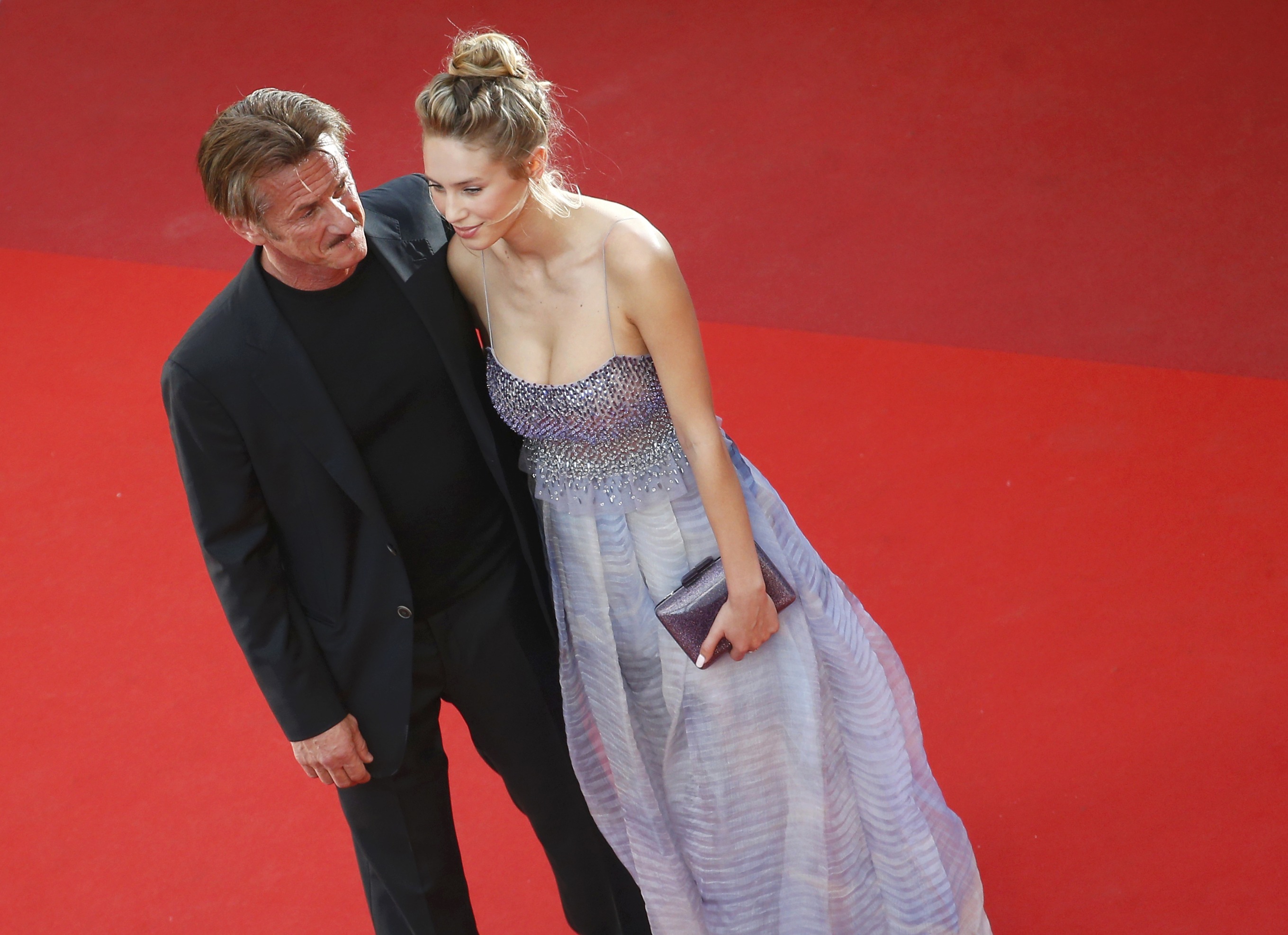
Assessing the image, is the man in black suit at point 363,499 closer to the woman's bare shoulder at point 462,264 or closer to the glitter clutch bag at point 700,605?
the woman's bare shoulder at point 462,264

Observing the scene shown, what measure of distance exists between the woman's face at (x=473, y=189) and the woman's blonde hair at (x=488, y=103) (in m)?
0.01

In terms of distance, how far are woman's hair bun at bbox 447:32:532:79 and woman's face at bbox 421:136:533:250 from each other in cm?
10

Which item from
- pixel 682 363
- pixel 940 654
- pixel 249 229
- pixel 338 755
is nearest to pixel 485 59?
pixel 249 229

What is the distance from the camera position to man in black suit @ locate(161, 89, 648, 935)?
6.33 feet

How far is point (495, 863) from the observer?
284 centimetres

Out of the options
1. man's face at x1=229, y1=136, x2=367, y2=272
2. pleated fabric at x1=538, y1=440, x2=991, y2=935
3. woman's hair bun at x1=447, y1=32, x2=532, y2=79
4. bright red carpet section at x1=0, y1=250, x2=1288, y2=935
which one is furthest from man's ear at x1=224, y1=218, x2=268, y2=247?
bright red carpet section at x1=0, y1=250, x2=1288, y2=935

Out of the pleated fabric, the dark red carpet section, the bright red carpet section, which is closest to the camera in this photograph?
the pleated fabric

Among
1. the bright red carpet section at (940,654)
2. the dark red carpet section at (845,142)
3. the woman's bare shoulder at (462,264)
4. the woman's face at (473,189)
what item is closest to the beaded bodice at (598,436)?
the woman's bare shoulder at (462,264)

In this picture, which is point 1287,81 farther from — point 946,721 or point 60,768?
point 60,768

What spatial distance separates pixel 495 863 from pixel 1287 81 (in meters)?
3.81

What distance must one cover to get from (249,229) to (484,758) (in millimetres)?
1036

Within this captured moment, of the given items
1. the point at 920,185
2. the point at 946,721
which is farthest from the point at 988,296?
the point at 946,721

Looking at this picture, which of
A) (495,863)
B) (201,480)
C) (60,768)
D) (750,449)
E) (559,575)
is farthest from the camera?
(750,449)

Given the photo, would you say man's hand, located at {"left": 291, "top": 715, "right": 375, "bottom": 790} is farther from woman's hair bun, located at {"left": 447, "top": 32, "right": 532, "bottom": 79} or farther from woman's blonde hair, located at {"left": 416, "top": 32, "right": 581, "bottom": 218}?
woman's hair bun, located at {"left": 447, "top": 32, "right": 532, "bottom": 79}
